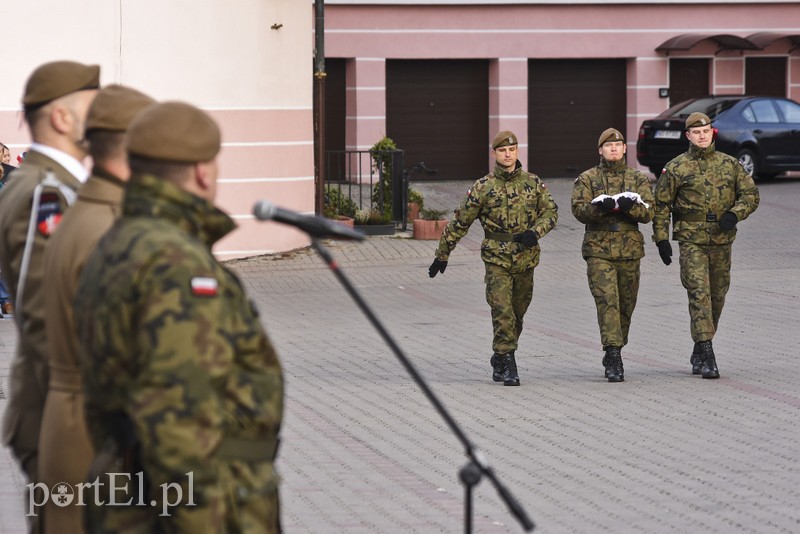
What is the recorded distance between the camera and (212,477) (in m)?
3.55

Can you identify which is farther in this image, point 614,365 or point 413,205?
point 413,205

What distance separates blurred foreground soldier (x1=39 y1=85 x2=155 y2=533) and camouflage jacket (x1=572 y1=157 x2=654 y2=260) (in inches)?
282

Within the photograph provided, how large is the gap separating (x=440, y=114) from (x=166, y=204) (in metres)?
27.2

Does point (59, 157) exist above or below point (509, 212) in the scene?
above

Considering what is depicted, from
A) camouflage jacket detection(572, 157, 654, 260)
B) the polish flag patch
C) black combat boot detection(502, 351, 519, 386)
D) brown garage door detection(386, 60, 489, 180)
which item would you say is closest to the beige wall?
camouflage jacket detection(572, 157, 654, 260)

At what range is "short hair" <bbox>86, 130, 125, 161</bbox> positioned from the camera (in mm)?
4426

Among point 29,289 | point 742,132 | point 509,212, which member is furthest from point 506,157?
point 742,132

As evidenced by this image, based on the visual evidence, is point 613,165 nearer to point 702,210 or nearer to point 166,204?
point 702,210

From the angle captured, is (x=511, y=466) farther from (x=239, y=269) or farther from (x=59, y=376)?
(x=239, y=269)

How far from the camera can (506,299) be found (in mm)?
11125

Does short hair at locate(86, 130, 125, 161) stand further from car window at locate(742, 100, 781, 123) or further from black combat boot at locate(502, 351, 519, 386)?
car window at locate(742, 100, 781, 123)

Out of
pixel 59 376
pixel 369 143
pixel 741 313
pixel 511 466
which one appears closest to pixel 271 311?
pixel 741 313

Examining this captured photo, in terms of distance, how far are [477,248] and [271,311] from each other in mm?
6372

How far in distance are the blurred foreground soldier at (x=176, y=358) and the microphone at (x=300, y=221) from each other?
109mm
